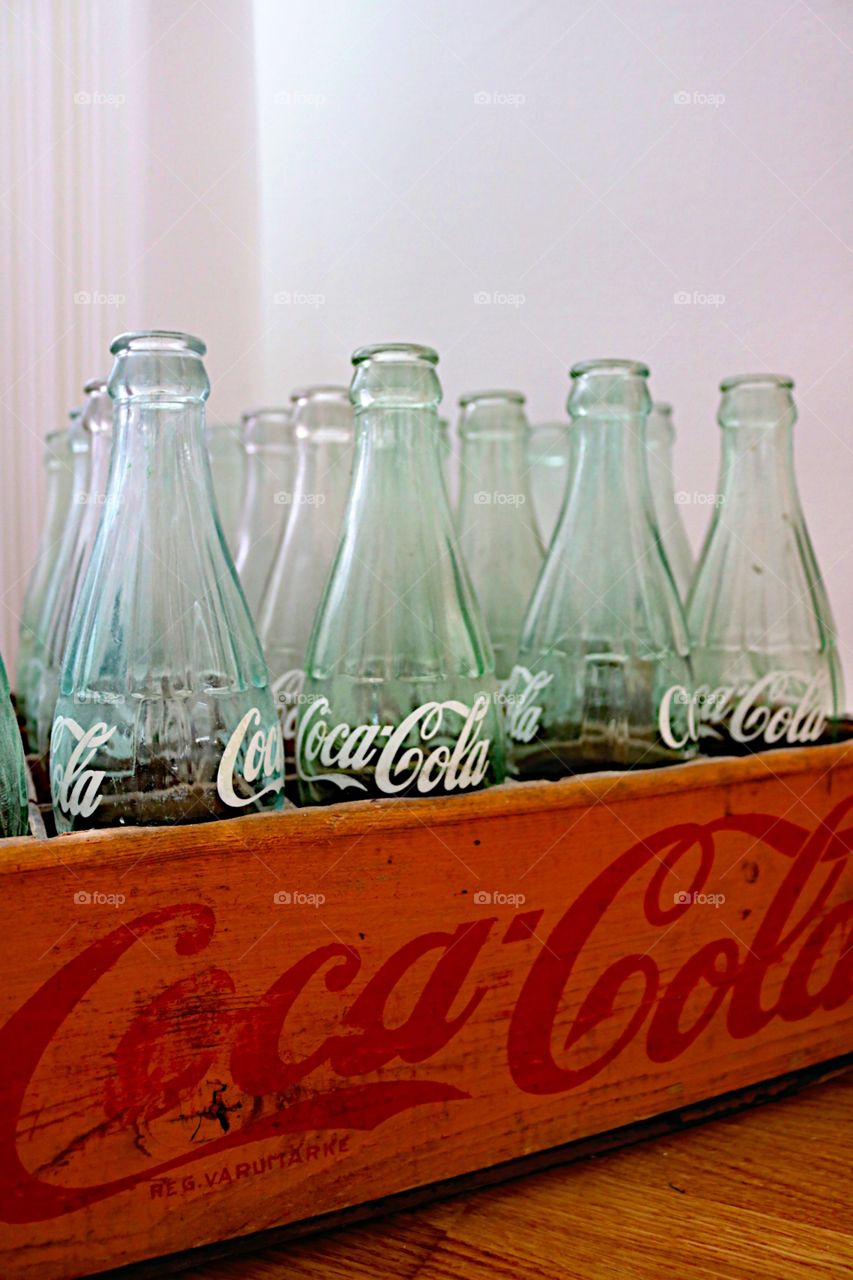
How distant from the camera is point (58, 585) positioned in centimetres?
77

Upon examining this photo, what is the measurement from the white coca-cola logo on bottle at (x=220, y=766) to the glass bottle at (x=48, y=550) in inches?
14.6

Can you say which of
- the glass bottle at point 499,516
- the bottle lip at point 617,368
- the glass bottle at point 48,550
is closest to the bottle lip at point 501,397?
the glass bottle at point 499,516

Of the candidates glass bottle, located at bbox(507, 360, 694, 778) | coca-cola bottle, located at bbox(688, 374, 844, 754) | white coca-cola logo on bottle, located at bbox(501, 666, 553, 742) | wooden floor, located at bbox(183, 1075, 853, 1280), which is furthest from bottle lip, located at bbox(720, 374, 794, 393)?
wooden floor, located at bbox(183, 1075, 853, 1280)

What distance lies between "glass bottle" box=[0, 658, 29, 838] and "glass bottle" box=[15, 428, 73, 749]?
0.34 m

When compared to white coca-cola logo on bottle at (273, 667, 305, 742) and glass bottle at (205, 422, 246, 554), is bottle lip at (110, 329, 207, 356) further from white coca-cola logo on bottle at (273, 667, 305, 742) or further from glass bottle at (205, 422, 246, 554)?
glass bottle at (205, 422, 246, 554)

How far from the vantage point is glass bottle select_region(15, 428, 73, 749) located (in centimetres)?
84

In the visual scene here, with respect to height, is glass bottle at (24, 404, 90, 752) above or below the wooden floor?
above

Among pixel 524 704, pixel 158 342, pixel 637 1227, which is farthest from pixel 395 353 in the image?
pixel 637 1227

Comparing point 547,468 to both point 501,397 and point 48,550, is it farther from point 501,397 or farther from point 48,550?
point 48,550

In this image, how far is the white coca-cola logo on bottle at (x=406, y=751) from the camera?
20.1 inches

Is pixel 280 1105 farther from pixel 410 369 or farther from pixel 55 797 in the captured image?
pixel 410 369

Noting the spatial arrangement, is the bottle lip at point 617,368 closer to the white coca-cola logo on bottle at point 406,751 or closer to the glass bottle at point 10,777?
the white coca-cola logo on bottle at point 406,751

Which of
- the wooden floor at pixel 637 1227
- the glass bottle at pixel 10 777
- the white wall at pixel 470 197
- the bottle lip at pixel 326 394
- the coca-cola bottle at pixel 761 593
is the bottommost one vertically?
the wooden floor at pixel 637 1227

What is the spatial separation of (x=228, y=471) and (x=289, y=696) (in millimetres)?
261
